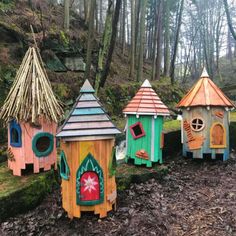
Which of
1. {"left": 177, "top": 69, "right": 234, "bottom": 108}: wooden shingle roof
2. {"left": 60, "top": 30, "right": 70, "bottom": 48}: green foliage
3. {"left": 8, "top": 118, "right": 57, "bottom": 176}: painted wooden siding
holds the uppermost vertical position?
{"left": 60, "top": 30, "right": 70, "bottom": 48}: green foliage

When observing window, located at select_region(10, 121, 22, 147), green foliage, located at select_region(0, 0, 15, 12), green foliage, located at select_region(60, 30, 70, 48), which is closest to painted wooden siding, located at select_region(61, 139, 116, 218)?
window, located at select_region(10, 121, 22, 147)

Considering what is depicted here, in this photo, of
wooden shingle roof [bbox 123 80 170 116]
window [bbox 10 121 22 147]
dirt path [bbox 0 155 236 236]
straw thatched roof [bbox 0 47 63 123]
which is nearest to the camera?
dirt path [bbox 0 155 236 236]

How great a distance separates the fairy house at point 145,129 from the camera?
23.3 ft

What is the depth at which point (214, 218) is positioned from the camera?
5.33 m

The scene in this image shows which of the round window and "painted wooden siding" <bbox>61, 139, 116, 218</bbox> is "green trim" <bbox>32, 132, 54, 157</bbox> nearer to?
"painted wooden siding" <bbox>61, 139, 116, 218</bbox>

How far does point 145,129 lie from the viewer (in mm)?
7121

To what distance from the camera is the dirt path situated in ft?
16.4

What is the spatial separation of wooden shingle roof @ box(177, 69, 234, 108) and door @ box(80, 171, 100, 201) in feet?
12.5

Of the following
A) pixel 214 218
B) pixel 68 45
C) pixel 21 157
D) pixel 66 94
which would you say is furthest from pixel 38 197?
pixel 68 45

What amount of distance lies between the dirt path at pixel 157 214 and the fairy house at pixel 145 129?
2.21ft

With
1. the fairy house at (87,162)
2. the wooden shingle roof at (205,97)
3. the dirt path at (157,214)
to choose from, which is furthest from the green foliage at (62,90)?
the fairy house at (87,162)

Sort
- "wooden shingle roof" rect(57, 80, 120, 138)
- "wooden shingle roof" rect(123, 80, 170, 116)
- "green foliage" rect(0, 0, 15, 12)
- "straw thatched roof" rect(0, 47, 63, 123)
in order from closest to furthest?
"wooden shingle roof" rect(57, 80, 120, 138), "straw thatched roof" rect(0, 47, 63, 123), "wooden shingle roof" rect(123, 80, 170, 116), "green foliage" rect(0, 0, 15, 12)

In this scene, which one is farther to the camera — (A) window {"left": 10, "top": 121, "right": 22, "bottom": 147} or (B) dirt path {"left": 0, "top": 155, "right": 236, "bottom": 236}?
(A) window {"left": 10, "top": 121, "right": 22, "bottom": 147}

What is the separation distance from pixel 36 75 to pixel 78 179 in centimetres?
277
